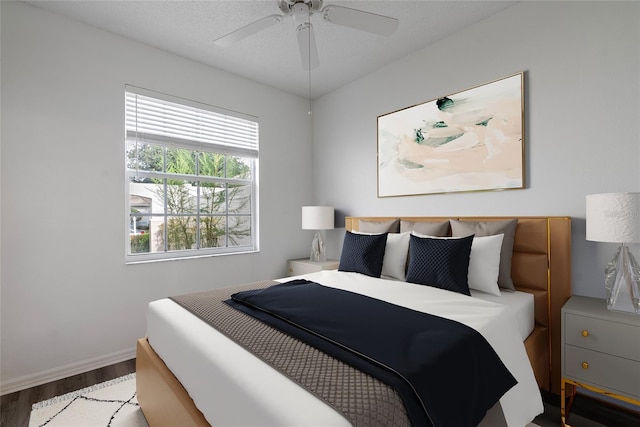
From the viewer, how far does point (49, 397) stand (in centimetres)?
213

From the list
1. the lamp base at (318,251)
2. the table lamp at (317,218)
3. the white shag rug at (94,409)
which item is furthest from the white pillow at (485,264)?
the white shag rug at (94,409)

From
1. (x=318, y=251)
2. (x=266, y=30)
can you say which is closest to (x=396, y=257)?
(x=318, y=251)

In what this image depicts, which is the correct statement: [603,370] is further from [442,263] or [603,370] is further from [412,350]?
[412,350]

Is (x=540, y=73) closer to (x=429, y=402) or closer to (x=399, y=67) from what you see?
(x=399, y=67)

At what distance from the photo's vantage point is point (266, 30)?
2.62 meters

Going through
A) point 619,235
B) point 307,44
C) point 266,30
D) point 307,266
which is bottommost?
point 307,266

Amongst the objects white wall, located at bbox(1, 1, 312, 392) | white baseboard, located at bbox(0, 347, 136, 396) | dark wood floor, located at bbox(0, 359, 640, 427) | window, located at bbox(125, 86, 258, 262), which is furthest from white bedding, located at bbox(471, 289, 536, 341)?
white baseboard, located at bbox(0, 347, 136, 396)

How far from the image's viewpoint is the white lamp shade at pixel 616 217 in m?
1.63

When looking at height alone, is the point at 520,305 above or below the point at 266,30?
below

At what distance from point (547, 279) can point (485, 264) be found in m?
0.46

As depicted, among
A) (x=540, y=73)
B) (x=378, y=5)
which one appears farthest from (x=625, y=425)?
(x=378, y=5)

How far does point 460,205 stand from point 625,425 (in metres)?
1.68

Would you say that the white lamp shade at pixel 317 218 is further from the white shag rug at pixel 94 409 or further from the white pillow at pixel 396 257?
the white shag rug at pixel 94 409

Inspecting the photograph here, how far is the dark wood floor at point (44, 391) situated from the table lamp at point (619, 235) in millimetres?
3386
